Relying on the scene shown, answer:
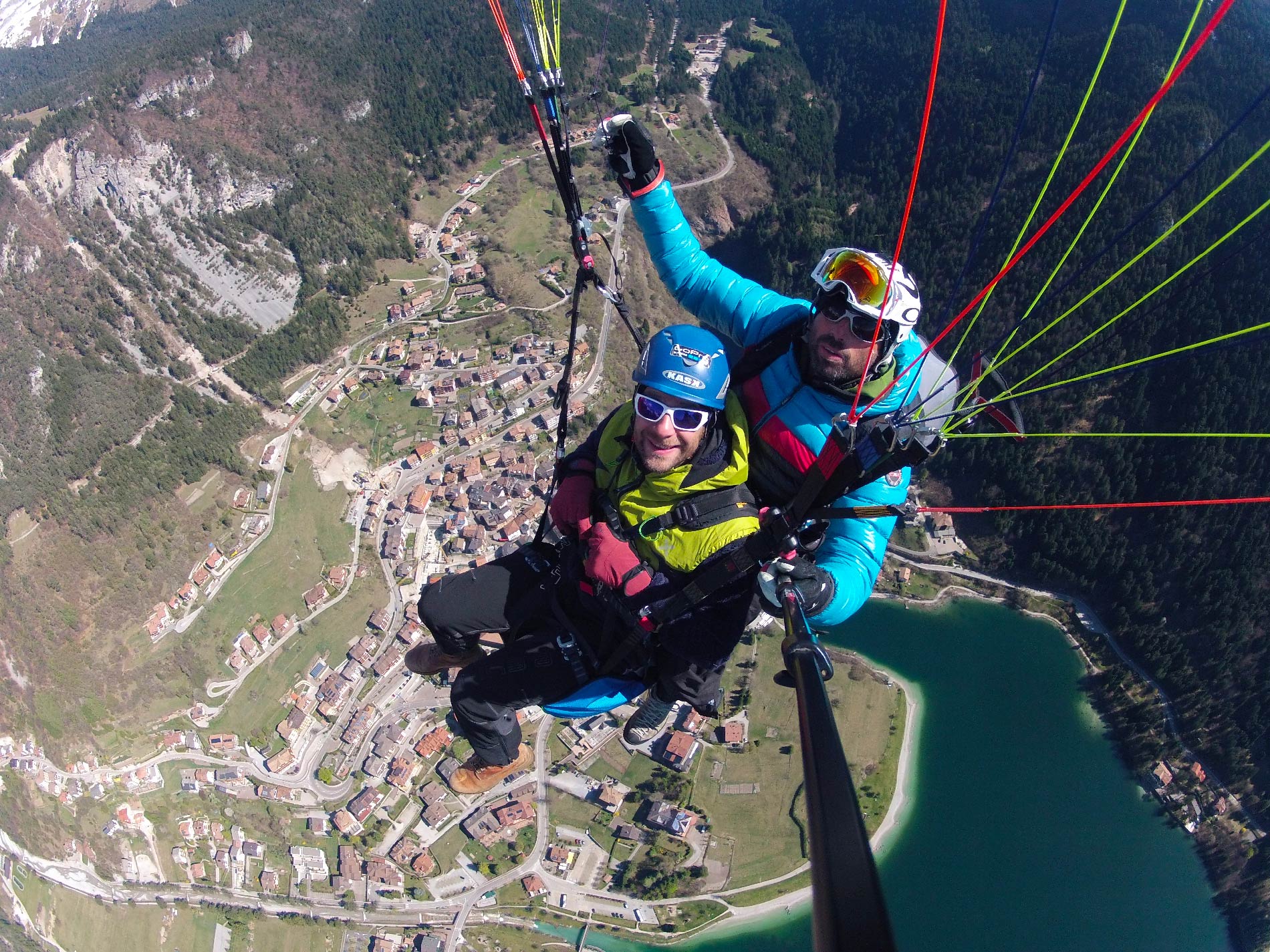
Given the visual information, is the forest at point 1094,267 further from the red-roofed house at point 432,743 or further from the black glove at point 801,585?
the red-roofed house at point 432,743

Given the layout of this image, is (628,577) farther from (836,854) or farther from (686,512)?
(836,854)

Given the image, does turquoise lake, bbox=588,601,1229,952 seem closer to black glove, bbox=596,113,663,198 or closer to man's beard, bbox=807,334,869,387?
man's beard, bbox=807,334,869,387

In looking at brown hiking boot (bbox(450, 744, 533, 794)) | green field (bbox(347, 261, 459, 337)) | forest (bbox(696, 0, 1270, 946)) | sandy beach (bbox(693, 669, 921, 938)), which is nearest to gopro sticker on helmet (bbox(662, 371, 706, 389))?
brown hiking boot (bbox(450, 744, 533, 794))

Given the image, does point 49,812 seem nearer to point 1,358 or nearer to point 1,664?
point 1,664

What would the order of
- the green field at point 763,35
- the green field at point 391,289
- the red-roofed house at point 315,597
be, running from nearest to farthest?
1. the red-roofed house at point 315,597
2. the green field at point 391,289
3. the green field at point 763,35

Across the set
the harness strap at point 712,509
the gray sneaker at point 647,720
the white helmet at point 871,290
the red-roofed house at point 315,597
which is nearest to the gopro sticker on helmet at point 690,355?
the harness strap at point 712,509

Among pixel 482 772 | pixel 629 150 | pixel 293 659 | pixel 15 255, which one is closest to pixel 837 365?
pixel 629 150

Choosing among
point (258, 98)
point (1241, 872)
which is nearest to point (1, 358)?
point (258, 98)
